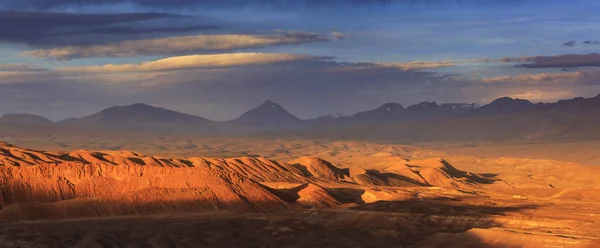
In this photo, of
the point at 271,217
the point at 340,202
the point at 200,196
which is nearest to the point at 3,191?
the point at 200,196

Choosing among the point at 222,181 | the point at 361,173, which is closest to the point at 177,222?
the point at 222,181

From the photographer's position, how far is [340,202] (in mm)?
124312

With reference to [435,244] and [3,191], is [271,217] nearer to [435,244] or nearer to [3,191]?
[435,244]

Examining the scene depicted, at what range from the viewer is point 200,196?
111 metres

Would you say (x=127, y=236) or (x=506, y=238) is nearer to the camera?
(x=506, y=238)

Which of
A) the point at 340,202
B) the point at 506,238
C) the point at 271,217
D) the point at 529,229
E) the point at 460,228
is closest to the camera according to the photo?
the point at 506,238

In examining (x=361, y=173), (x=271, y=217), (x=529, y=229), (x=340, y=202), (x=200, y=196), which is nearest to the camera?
(x=529, y=229)

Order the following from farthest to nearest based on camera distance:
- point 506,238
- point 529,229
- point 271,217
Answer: point 271,217 → point 529,229 → point 506,238

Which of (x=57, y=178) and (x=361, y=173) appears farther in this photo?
(x=361, y=173)

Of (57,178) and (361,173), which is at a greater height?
(57,178)

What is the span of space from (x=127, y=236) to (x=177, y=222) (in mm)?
8266

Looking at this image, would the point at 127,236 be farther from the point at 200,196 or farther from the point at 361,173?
the point at 361,173

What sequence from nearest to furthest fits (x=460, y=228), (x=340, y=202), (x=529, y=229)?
(x=529, y=229)
(x=460, y=228)
(x=340, y=202)

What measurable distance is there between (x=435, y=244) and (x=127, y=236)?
31909 millimetres
